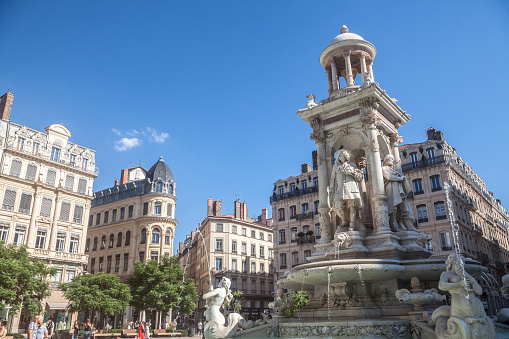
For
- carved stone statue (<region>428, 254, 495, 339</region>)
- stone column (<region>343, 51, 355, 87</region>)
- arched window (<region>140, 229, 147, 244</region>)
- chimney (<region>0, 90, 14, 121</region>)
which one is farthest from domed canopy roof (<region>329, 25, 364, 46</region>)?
arched window (<region>140, 229, 147, 244</region>)

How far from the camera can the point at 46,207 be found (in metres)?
44.0

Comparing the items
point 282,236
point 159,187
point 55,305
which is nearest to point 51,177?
point 55,305

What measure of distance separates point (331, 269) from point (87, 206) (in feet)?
148

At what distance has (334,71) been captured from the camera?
15023mm

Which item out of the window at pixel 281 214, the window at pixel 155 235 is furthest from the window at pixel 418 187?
the window at pixel 155 235

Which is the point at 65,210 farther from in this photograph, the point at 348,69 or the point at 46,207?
the point at 348,69

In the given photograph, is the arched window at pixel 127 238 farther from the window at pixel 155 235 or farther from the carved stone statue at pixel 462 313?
the carved stone statue at pixel 462 313

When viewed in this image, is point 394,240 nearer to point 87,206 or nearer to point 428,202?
point 428,202

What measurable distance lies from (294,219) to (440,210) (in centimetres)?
1787

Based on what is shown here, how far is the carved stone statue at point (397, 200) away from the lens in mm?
12117

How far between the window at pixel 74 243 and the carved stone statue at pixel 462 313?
45472 millimetres

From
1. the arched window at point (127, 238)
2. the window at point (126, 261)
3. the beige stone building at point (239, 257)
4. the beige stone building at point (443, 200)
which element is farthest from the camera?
the beige stone building at point (239, 257)

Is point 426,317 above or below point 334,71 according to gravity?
below

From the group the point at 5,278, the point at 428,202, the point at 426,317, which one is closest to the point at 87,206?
the point at 5,278
